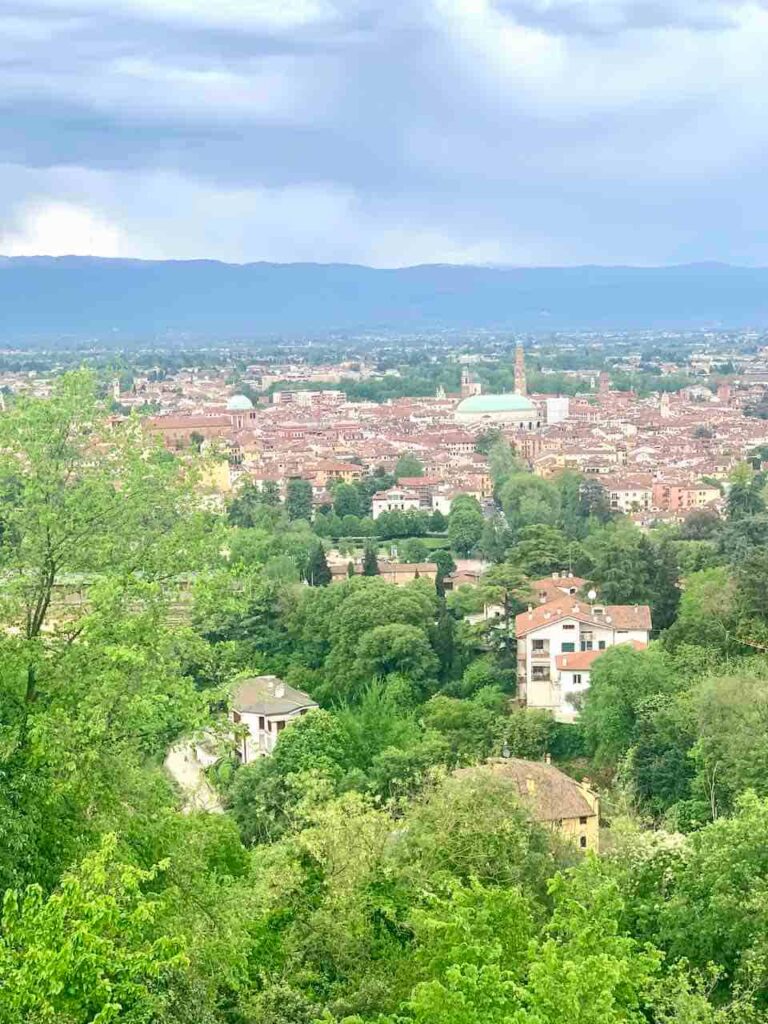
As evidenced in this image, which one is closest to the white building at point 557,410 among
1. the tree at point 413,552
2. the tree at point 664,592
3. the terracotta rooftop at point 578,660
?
the tree at point 413,552

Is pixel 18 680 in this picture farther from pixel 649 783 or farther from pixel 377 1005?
pixel 649 783

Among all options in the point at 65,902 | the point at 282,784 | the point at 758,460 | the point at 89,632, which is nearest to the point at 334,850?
the point at 89,632

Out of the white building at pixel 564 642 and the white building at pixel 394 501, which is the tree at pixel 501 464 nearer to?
the white building at pixel 394 501

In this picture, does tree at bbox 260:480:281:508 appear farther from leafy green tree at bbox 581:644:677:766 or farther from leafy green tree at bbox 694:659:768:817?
leafy green tree at bbox 694:659:768:817

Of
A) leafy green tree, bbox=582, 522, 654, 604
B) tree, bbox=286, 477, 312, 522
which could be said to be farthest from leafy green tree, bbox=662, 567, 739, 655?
tree, bbox=286, 477, 312, 522

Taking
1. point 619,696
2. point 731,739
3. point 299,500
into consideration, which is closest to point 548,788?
point 731,739

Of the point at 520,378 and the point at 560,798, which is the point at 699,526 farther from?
the point at 520,378
